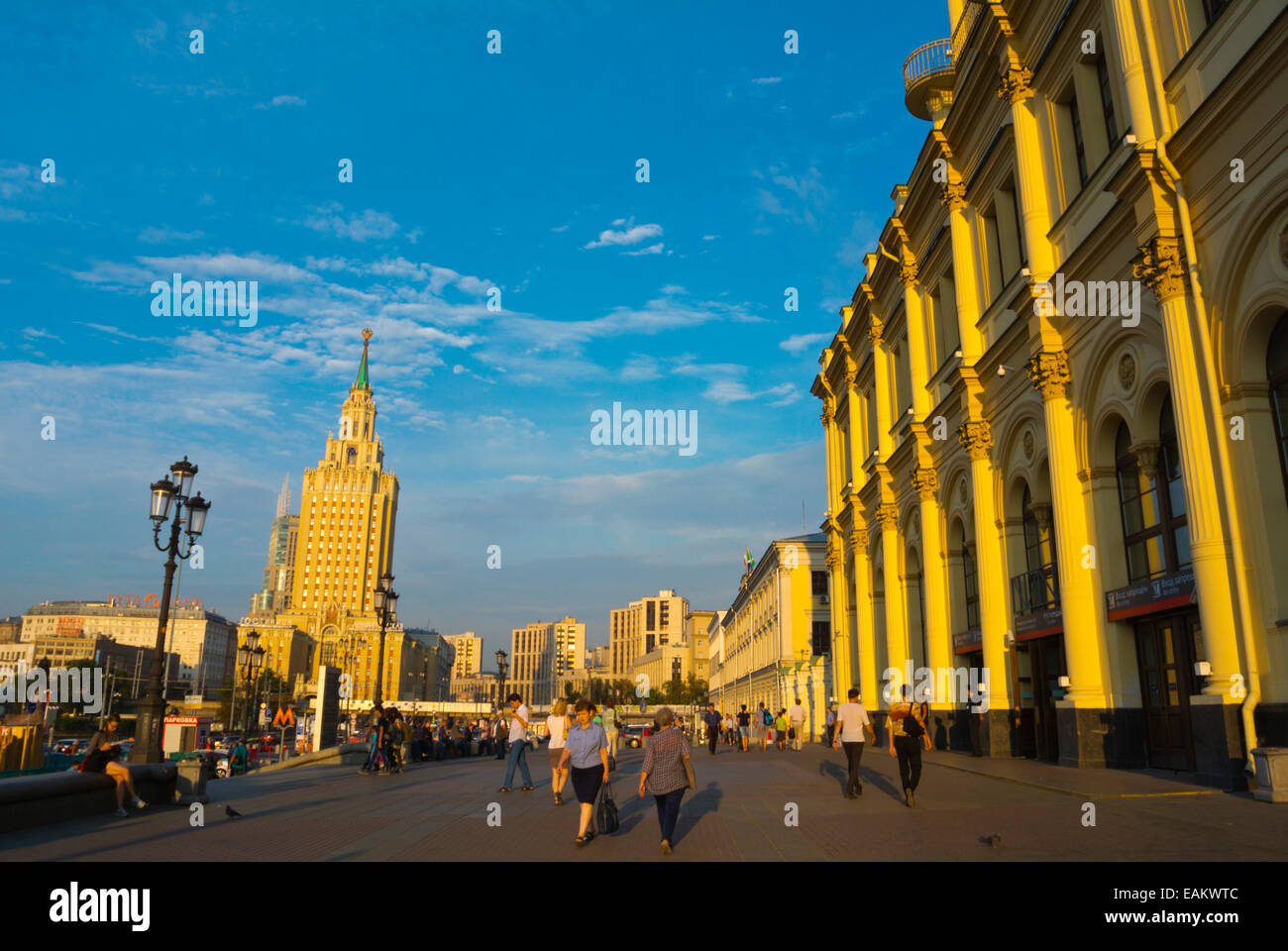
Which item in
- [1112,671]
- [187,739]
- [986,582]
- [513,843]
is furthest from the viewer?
[187,739]

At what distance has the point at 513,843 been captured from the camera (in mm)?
9852

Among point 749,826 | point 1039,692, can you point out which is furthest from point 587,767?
point 1039,692

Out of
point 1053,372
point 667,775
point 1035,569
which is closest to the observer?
point 667,775

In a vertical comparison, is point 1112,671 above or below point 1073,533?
below

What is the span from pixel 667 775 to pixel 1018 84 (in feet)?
59.8

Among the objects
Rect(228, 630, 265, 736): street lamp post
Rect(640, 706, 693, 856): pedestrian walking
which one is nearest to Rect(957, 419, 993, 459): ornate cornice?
Rect(640, 706, 693, 856): pedestrian walking

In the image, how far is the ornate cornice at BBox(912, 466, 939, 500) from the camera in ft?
89.8

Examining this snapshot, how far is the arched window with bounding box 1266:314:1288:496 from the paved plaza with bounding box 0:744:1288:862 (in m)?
5.01

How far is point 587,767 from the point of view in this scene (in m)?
10.3

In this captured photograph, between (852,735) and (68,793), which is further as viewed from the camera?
(852,735)

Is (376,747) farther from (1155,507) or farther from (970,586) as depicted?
(1155,507)
